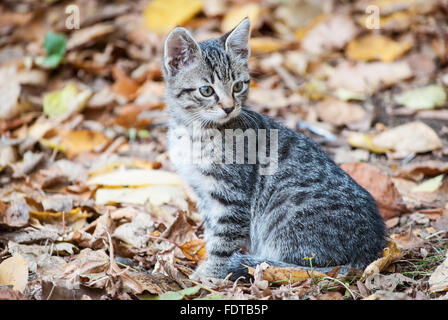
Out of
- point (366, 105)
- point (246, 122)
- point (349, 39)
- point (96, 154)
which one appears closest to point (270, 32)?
point (349, 39)

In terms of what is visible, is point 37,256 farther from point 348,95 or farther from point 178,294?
point 348,95

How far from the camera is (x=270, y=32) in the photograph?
7527 millimetres

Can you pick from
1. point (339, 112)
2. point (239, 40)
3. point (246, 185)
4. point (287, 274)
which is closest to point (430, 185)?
point (339, 112)

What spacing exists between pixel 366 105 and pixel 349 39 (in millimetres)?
1301

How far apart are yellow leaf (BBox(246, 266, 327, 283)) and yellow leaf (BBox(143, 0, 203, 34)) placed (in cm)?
442

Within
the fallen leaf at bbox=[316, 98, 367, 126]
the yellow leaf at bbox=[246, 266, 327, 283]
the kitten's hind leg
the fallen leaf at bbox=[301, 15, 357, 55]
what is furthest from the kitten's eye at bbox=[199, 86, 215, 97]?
the fallen leaf at bbox=[301, 15, 357, 55]

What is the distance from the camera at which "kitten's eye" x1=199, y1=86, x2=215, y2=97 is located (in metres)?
3.96

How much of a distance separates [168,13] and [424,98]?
3411 mm

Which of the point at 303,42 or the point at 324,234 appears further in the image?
the point at 303,42

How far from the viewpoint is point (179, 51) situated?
4.00 m

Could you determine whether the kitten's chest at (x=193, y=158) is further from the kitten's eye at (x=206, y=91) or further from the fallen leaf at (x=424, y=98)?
the fallen leaf at (x=424, y=98)

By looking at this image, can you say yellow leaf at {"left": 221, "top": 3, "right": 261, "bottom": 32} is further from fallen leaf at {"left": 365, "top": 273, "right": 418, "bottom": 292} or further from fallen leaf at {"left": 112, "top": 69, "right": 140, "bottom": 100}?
fallen leaf at {"left": 365, "top": 273, "right": 418, "bottom": 292}

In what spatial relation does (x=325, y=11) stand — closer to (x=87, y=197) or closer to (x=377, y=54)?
(x=377, y=54)

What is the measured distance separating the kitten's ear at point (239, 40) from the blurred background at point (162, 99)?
2.98 ft
